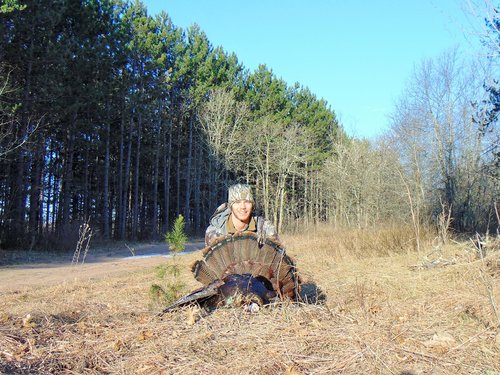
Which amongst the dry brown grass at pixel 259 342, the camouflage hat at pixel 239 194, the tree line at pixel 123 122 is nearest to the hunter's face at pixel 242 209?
the camouflage hat at pixel 239 194

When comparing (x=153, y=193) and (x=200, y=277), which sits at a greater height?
(x=153, y=193)

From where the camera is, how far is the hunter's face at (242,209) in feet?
18.8

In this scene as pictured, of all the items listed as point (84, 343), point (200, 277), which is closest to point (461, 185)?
point (200, 277)

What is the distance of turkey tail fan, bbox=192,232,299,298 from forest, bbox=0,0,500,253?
5.45 m

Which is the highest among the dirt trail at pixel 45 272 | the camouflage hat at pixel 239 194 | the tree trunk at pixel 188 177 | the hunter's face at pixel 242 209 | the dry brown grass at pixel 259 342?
the tree trunk at pixel 188 177

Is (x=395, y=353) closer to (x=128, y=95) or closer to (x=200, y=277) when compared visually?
(x=200, y=277)

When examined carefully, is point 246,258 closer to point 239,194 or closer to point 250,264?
point 250,264

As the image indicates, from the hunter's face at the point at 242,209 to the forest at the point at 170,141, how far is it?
16.6 ft

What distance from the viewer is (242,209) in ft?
18.8

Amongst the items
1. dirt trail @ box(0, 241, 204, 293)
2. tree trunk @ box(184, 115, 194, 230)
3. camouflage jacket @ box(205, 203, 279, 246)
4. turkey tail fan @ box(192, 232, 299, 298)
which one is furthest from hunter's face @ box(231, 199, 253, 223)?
tree trunk @ box(184, 115, 194, 230)

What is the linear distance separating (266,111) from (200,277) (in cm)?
4012

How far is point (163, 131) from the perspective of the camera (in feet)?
126

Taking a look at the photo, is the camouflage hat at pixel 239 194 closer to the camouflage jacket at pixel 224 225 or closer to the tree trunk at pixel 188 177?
the camouflage jacket at pixel 224 225

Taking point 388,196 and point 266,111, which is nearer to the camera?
point 388,196
